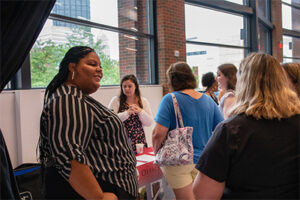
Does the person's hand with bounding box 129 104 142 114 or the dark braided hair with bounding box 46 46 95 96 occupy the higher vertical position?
the dark braided hair with bounding box 46 46 95 96

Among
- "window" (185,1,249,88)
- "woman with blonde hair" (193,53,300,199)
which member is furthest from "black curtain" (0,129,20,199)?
"window" (185,1,249,88)

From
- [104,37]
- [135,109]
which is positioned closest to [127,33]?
[104,37]

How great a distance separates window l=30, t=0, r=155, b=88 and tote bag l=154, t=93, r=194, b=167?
2.36 meters

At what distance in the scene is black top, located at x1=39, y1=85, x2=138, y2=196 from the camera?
4.17 ft

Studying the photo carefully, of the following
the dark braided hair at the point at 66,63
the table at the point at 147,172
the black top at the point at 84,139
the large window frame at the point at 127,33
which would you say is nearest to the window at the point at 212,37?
the large window frame at the point at 127,33

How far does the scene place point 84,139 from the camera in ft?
4.29

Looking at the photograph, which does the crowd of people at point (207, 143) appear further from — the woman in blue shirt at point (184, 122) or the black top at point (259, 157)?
the woman in blue shirt at point (184, 122)

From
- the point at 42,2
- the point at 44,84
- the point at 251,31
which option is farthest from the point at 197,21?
the point at 42,2

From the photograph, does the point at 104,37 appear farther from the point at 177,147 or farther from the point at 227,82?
the point at 177,147

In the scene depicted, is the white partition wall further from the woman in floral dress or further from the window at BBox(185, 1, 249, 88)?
the window at BBox(185, 1, 249, 88)

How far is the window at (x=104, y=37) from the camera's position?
406 centimetres

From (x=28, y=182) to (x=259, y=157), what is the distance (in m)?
2.16

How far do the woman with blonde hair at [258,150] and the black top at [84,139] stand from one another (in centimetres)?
39

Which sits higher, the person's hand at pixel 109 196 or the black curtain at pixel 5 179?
the black curtain at pixel 5 179
